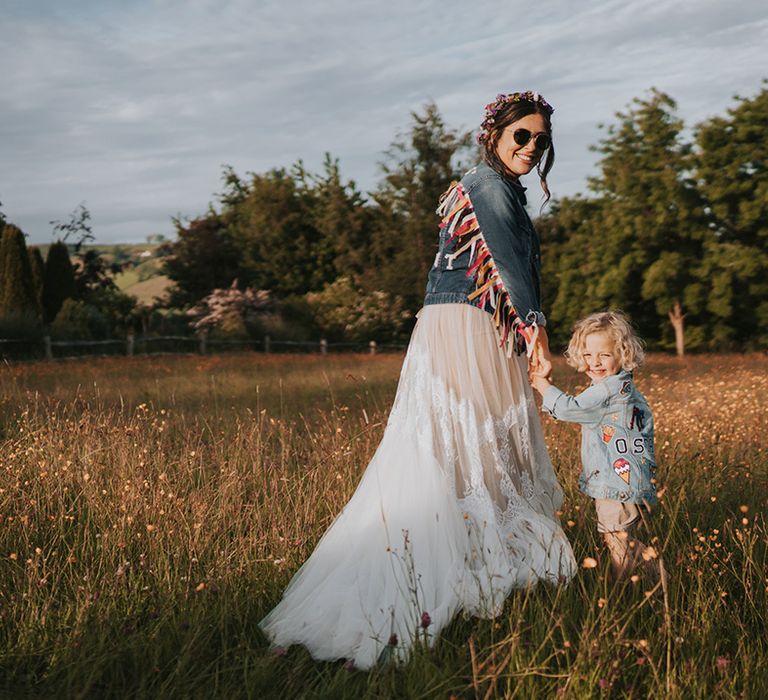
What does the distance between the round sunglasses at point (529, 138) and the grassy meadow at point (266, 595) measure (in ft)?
5.14

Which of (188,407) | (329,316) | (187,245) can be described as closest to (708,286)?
(329,316)

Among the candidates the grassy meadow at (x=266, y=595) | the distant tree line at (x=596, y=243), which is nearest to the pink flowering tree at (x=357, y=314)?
the distant tree line at (x=596, y=243)

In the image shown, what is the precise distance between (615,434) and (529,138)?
1.27 metres

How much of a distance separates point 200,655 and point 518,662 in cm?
113

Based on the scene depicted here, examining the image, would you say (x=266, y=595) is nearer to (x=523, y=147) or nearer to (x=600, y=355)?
(x=600, y=355)

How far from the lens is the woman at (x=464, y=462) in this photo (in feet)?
10.2

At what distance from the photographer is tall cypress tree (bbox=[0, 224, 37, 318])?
80.0 ft

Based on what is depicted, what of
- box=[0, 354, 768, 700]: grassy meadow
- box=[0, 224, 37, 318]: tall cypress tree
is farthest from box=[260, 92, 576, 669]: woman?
box=[0, 224, 37, 318]: tall cypress tree

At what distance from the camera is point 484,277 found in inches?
134

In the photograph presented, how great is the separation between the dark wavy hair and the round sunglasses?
5 centimetres

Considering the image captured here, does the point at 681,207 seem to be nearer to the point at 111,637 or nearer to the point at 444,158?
the point at 444,158

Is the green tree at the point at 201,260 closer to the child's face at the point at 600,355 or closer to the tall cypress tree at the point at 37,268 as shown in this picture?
the tall cypress tree at the point at 37,268

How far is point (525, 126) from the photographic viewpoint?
3.44 m

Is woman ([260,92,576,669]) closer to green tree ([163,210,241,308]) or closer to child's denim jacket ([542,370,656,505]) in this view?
child's denim jacket ([542,370,656,505])
